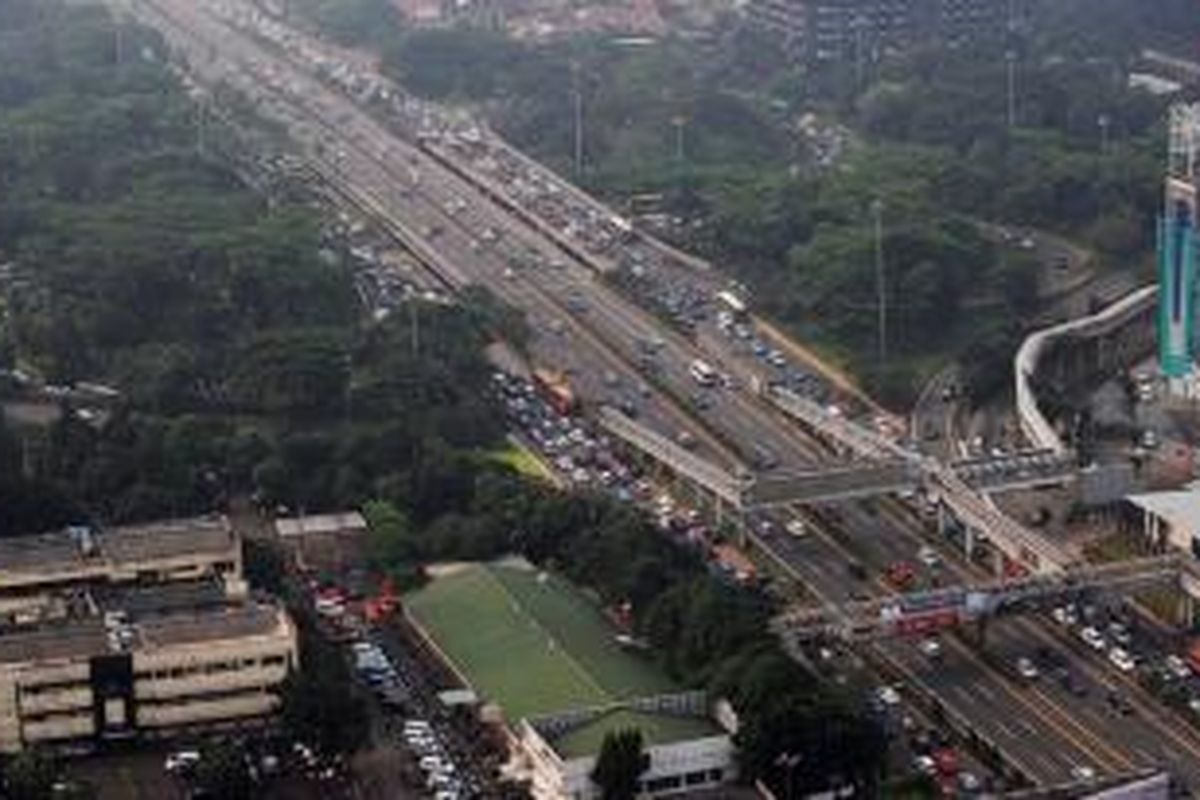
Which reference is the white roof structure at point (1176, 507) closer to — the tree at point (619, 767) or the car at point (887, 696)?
the car at point (887, 696)

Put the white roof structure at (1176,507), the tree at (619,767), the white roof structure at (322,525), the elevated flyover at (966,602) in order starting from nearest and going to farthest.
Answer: the tree at (619,767) < the elevated flyover at (966,602) < the white roof structure at (1176,507) < the white roof structure at (322,525)

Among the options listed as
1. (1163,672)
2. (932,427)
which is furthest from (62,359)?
(1163,672)

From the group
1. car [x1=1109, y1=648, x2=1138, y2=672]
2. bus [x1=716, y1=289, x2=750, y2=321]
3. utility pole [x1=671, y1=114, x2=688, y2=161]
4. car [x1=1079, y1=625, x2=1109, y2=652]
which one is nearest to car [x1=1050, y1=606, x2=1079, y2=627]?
car [x1=1079, y1=625, x2=1109, y2=652]

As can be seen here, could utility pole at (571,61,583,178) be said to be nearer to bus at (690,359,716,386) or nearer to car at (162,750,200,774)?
bus at (690,359,716,386)

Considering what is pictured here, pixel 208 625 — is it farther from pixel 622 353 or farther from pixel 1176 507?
pixel 622 353

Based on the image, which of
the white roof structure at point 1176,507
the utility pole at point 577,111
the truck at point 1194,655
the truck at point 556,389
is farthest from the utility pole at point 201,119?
the truck at point 1194,655

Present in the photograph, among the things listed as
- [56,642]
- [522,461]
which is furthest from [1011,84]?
[56,642]

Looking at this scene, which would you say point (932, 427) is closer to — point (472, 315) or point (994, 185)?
point (472, 315)
